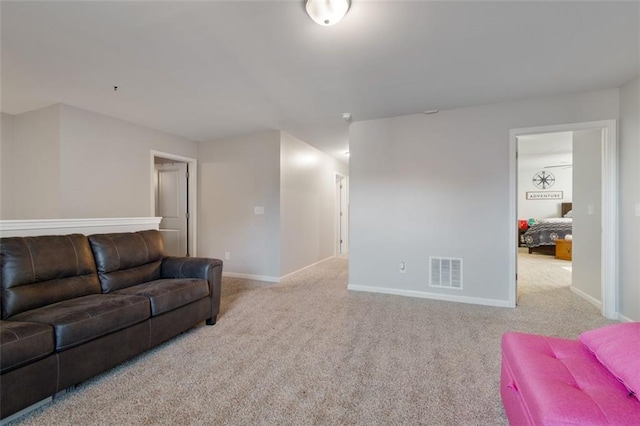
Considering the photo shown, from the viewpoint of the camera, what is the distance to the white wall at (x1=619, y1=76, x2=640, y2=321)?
2541mm

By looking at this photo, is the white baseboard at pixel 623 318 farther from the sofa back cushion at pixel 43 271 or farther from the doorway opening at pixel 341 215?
the sofa back cushion at pixel 43 271

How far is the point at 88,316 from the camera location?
174cm

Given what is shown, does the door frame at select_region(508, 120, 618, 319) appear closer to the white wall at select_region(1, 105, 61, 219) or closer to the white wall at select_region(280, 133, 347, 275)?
the white wall at select_region(280, 133, 347, 275)

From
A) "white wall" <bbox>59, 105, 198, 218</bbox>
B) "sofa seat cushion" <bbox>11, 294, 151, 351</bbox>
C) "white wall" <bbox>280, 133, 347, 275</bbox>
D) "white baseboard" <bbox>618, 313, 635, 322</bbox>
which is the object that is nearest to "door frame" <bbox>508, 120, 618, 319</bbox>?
"white baseboard" <bbox>618, 313, 635, 322</bbox>

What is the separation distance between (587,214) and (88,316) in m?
5.16

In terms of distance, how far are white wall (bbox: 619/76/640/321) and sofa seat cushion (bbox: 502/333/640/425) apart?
6.55 feet

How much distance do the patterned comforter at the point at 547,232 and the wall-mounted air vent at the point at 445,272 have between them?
16.1ft

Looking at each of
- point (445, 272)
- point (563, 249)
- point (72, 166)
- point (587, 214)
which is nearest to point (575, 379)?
point (445, 272)

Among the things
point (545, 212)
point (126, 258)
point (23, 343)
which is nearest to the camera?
point (23, 343)

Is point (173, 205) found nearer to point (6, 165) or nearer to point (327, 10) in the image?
point (6, 165)

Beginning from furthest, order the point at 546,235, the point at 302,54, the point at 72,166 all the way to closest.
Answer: the point at 546,235
the point at 72,166
the point at 302,54

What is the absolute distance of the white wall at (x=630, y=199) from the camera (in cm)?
254

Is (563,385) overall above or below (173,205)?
below

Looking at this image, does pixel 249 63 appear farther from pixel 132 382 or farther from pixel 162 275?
pixel 132 382
